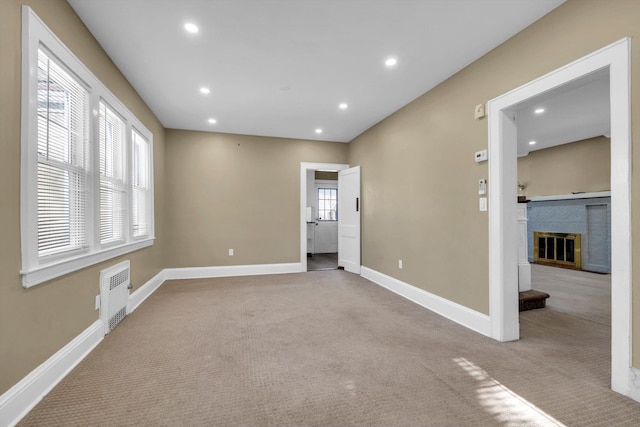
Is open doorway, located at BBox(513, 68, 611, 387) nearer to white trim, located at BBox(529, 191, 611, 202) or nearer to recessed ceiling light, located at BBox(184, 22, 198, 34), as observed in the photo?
white trim, located at BBox(529, 191, 611, 202)

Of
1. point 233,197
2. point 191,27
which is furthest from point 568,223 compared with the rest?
point 191,27

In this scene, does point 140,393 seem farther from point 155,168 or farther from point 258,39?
point 155,168

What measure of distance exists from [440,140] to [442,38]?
112 cm

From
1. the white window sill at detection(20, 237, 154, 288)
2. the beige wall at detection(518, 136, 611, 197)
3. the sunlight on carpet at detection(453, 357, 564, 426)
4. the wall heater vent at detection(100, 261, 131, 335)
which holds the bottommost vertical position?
the sunlight on carpet at detection(453, 357, 564, 426)

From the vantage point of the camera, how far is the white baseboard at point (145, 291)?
3.34 metres

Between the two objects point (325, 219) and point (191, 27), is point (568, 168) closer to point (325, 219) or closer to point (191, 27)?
point (325, 219)

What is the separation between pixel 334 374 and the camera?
6.56 feet

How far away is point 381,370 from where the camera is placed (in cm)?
205

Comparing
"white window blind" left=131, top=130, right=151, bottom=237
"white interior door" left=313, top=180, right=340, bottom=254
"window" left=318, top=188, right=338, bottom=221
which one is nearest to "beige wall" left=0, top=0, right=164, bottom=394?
"white window blind" left=131, top=130, right=151, bottom=237

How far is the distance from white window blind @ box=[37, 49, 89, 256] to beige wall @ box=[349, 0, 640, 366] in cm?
350

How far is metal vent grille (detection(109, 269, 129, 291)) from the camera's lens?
8.96ft

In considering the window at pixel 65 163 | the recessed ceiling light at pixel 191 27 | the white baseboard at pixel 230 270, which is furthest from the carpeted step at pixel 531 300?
the window at pixel 65 163

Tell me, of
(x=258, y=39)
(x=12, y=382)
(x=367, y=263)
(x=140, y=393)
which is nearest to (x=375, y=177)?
(x=367, y=263)

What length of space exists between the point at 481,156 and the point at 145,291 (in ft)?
14.4
